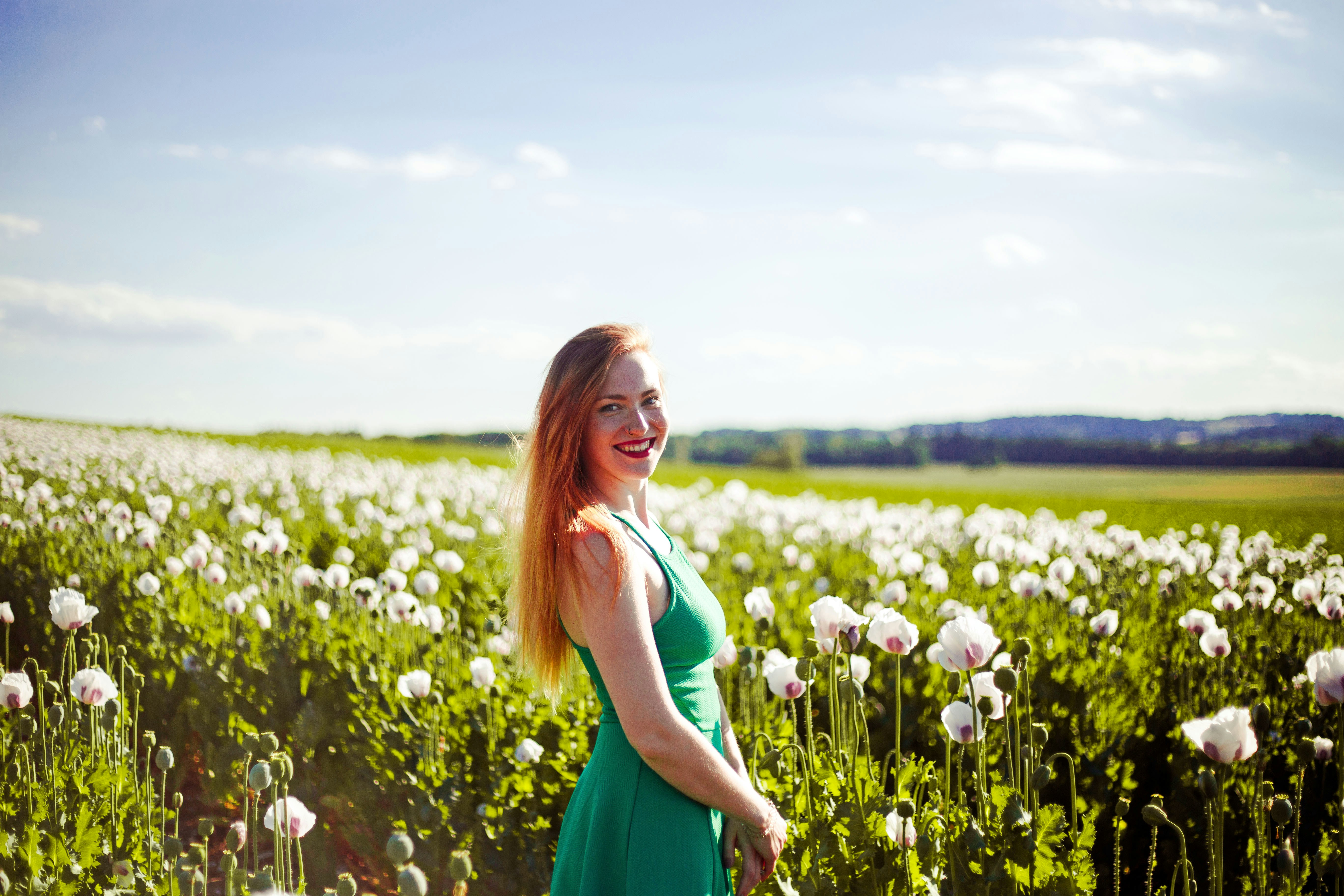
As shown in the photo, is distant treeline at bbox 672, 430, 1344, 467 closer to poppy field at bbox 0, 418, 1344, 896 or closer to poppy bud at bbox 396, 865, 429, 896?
poppy field at bbox 0, 418, 1344, 896

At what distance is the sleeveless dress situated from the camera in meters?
1.88

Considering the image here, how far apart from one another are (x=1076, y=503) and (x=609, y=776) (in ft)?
50.6

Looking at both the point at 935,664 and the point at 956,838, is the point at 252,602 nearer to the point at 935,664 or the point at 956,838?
the point at 935,664

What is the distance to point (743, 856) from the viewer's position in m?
1.99

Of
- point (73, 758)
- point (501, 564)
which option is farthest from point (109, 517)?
point (73, 758)

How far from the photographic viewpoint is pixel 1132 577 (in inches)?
248

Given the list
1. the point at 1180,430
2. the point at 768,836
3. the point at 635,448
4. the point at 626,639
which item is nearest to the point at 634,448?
the point at 635,448

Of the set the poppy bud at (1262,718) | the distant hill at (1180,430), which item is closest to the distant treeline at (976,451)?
the distant hill at (1180,430)

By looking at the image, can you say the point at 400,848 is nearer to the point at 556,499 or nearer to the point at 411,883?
the point at 411,883

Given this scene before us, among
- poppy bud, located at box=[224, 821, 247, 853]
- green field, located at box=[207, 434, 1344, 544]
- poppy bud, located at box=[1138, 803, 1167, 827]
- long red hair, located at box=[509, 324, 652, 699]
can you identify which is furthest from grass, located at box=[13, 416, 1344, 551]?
poppy bud, located at box=[1138, 803, 1167, 827]

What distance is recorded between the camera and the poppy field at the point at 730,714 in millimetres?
2109

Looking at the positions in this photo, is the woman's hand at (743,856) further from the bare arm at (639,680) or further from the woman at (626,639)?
the bare arm at (639,680)

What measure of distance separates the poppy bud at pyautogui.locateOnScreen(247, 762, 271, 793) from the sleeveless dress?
0.78 m

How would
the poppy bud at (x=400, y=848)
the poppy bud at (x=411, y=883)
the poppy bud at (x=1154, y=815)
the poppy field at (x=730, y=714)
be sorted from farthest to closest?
the poppy field at (x=730, y=714) → the poppy bud at (x=1154, y=815) → the poppy bud at (x=400, y=848) → the poppy bud at (x=411, y=883)
